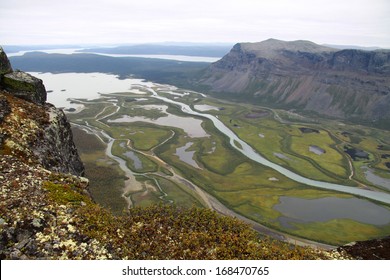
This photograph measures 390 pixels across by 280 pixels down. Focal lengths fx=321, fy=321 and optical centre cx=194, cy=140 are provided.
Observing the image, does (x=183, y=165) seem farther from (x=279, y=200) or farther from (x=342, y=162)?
(x=342, y=162)

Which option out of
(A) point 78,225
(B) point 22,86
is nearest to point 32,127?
(B) point 22,86

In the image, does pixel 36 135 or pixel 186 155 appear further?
Result: pixel 186 155

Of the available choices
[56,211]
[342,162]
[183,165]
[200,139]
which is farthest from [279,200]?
[56,211]

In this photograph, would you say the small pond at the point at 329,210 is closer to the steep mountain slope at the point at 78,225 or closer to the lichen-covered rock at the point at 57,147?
the lichen-covered rock at the point at 57,147

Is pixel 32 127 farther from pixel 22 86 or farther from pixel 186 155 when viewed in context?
pixel 186 155

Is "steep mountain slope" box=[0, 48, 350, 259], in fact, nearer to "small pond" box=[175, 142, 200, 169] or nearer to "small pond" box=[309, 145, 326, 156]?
"small pond" box=[175, 142, 200, 169]

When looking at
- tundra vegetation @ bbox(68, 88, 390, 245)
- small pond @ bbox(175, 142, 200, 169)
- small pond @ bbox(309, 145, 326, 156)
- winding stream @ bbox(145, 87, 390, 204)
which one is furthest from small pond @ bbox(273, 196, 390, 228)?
small pond @ bbox(309, 145, 326, 156)

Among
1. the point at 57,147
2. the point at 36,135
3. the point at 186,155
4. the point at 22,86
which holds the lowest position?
the point at 186,155

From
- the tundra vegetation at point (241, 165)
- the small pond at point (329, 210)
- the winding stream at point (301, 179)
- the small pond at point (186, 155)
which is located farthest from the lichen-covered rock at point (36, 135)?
the winding stream at point (301, 179)
